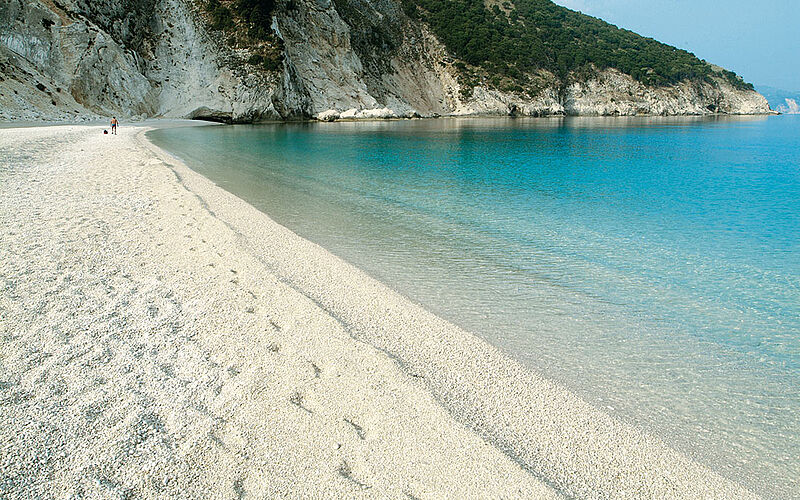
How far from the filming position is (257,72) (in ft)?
184

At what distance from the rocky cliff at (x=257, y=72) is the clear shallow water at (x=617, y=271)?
3578cm

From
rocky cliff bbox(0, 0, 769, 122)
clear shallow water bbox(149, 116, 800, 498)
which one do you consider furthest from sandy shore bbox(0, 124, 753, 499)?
rocky cliff bbox(0, 0, 769, 122)

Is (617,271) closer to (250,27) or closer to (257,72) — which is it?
(257,72)

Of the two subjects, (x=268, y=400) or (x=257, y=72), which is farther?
(x=257, y=72)

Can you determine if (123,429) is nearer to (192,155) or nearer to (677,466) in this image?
(677,466)

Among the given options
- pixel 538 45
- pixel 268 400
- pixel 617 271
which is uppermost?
pixel 538 45

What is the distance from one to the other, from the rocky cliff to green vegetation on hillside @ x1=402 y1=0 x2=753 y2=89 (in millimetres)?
2963

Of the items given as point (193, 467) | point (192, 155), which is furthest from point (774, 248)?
point (192, 155)

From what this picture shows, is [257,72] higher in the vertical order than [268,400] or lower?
higher

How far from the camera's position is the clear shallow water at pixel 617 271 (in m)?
3.65

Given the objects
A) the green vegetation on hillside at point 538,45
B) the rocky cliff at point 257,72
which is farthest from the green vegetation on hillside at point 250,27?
the green vegetation on hillside at point 538,45

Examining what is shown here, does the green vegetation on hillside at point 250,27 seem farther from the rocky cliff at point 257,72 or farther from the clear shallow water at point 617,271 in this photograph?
the clear shallow water at point 617,271

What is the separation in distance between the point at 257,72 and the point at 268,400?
59.8 m

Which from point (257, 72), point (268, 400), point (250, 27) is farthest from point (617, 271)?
point (250, 27)
